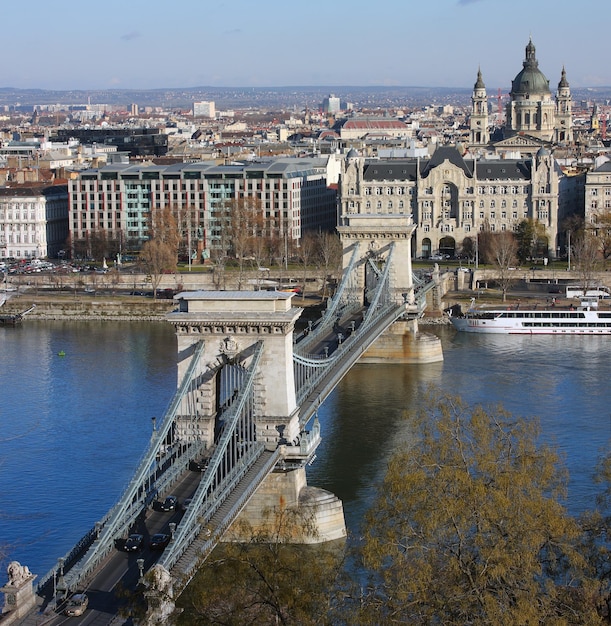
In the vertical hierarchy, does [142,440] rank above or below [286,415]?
below

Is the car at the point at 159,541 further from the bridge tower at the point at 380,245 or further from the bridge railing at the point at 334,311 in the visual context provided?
the bridge tower at the point at 380,245

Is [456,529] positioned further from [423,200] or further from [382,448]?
[423,200]

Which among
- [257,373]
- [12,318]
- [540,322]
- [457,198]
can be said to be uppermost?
[257,373]

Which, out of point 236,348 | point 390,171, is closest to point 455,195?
point 390,171

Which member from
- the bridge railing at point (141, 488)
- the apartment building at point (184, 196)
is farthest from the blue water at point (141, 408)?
the apartment building at point (184, 196)

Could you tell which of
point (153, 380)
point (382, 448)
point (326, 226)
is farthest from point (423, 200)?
point (382, 448)

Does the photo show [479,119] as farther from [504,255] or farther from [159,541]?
[159,541]
